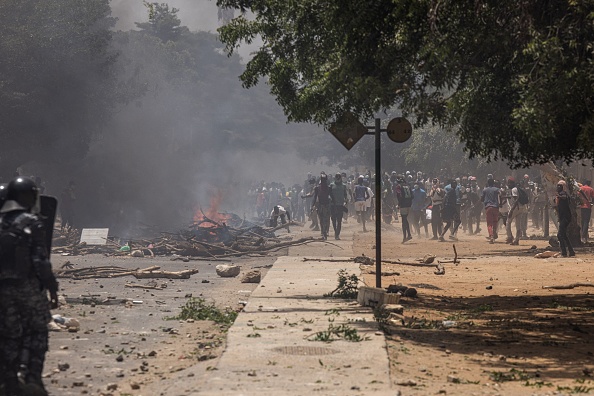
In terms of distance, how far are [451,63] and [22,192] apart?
20.8 feet

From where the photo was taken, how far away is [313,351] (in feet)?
32.5

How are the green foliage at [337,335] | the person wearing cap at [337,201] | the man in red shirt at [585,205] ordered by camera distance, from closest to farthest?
the green foliage at [337,335], the man in red shirt at [585,205], the person wearing cap at [337,201]

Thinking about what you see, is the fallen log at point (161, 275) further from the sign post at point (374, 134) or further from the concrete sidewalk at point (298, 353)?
the sign post at point (374, 134)

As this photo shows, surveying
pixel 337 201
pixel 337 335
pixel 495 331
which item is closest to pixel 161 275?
pixel 495 331

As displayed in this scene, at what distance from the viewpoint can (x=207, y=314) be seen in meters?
13.5

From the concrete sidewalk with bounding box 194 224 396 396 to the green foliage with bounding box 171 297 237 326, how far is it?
0.73ft

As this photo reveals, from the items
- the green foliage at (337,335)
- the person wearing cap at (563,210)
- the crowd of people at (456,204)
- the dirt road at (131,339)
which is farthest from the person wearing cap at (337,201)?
the green foliage at (337,335)

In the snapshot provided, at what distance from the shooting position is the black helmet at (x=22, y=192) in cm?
776

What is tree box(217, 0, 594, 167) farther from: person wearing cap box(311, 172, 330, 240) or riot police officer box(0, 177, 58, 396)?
person wearing cap box(311, 172, 330, 240)

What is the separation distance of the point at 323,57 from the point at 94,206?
37.8m

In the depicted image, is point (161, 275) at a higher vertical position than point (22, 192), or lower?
lower

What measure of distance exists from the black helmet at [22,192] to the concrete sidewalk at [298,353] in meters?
1.79

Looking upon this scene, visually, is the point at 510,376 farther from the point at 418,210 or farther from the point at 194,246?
the point at 418,210

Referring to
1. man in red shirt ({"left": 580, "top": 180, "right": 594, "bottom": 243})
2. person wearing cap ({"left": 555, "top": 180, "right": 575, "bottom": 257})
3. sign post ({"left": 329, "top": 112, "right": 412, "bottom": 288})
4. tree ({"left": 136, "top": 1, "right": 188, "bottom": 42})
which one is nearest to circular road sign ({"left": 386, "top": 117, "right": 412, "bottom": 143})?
sign post ({"left": 329, "top": 112, "right": 412, "bottom": 288})
